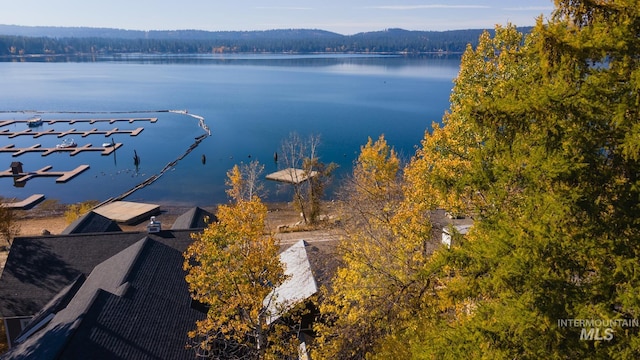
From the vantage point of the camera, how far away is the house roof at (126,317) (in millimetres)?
14578

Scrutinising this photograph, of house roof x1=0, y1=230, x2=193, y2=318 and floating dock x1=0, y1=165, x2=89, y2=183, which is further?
floating dock x1=0, y1=165, x2=89, y2=183

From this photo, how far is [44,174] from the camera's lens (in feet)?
206

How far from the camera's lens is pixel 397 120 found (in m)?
88.8

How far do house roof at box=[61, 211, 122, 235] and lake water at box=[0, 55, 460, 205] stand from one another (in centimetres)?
2216

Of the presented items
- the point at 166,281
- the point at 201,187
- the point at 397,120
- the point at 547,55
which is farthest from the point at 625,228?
the point at 397,120

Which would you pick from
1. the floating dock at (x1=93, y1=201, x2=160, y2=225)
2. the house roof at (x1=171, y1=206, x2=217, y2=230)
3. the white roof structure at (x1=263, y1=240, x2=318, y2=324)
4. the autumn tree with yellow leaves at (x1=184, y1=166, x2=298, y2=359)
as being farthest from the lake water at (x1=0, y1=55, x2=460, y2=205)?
the autumn tree with yellow leaves at (x1=184, y1=166, x2=298, y2=359)

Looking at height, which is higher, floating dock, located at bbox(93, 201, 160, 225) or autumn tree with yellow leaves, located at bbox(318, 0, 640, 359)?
autumn tree with yellow leaves, located at bbox(318, 0, 640, 359)

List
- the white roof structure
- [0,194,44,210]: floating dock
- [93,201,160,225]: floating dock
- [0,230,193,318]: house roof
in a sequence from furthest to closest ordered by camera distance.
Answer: [0,194,44,210]: floating dock < [93,201,160,225]: floating dock < [0,230,193,318]: house roof < the white roof structure

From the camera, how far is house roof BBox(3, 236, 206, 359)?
14.6 meters

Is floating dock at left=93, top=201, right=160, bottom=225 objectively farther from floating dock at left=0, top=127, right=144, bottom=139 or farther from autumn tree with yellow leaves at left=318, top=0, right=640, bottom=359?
floating dock at left=0, top=127, right=144, bottom=139

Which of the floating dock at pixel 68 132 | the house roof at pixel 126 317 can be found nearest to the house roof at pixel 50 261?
the house roof at pixel 126 317

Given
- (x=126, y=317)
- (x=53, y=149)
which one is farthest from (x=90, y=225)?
(x=53, y=149)

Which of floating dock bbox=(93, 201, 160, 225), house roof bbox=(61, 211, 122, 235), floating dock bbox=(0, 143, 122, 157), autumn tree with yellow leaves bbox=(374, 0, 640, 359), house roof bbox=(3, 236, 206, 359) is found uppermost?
autumn tree with yellow leaves bbox=(374, 0, 640, 359)

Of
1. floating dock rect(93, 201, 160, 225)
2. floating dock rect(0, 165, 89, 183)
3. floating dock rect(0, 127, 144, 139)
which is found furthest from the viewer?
floating dock rect(0, 127, 144, 139)
